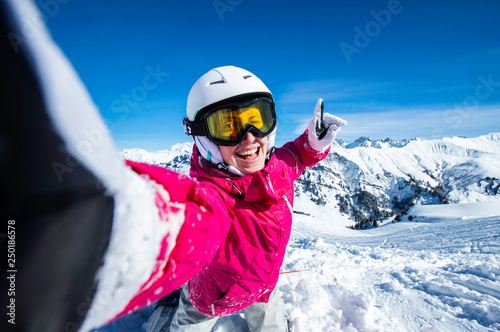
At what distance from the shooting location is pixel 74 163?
531mm

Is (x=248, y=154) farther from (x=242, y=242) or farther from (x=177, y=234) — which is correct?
(x=177, y=234)

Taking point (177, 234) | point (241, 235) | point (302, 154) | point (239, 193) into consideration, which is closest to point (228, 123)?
point (239, 193)

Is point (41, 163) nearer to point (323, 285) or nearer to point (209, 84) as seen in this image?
point (209, 84)

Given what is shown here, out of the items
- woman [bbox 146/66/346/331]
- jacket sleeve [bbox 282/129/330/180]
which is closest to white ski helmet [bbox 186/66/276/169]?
woman [bbox 146/66/346/331]

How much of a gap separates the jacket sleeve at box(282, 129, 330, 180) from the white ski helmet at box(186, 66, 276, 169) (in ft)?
3.80

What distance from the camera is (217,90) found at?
2303 millimetres

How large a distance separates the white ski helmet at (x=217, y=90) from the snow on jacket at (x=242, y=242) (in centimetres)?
16

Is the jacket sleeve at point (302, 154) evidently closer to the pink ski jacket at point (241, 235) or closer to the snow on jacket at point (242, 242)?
the pink ski jacket at point (241, 235)

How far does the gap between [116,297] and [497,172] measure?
255 metres

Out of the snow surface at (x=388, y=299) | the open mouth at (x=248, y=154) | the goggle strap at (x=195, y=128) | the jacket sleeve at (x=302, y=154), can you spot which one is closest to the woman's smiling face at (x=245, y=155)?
the open mouth at (x=248, y=154)

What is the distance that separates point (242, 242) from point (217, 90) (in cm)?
138

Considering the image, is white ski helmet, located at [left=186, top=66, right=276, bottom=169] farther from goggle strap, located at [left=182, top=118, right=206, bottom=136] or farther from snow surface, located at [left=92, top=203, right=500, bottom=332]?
snow surface, located at [left=92, top=203, right=500, bottom=332]

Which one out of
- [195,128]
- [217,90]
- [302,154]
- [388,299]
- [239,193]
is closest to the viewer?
[239,193]

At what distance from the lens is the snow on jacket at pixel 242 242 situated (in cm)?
192
